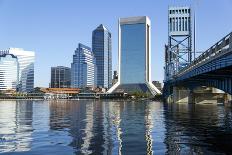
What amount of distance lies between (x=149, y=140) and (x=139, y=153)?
26.1 ft

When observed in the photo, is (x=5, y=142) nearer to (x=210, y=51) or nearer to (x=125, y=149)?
(x=125, y=149)

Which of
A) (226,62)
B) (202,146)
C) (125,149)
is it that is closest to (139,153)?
(125,149)

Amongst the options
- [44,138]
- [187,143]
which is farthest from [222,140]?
[44,138]

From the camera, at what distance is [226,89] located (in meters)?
77.5

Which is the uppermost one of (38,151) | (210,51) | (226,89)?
(210,51)

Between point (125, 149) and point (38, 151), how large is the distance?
6.44 metres

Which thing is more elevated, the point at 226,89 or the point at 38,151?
the point at 226,89

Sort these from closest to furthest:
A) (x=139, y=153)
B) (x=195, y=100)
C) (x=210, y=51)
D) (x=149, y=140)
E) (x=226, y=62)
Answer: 1. (x=139, y=153)
2. (x=149, y=140)
3. (x=226, y=62)
4. (x=210, y=51)
5. (x=195, y=100)

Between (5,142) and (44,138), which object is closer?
(5,142)

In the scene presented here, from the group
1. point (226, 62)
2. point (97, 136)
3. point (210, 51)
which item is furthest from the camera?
point (210, 51)

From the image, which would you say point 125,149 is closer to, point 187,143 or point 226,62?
point 187,143

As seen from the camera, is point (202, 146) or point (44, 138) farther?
point (44, 138)

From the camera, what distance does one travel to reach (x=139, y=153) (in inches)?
1179

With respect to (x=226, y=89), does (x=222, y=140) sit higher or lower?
lower
